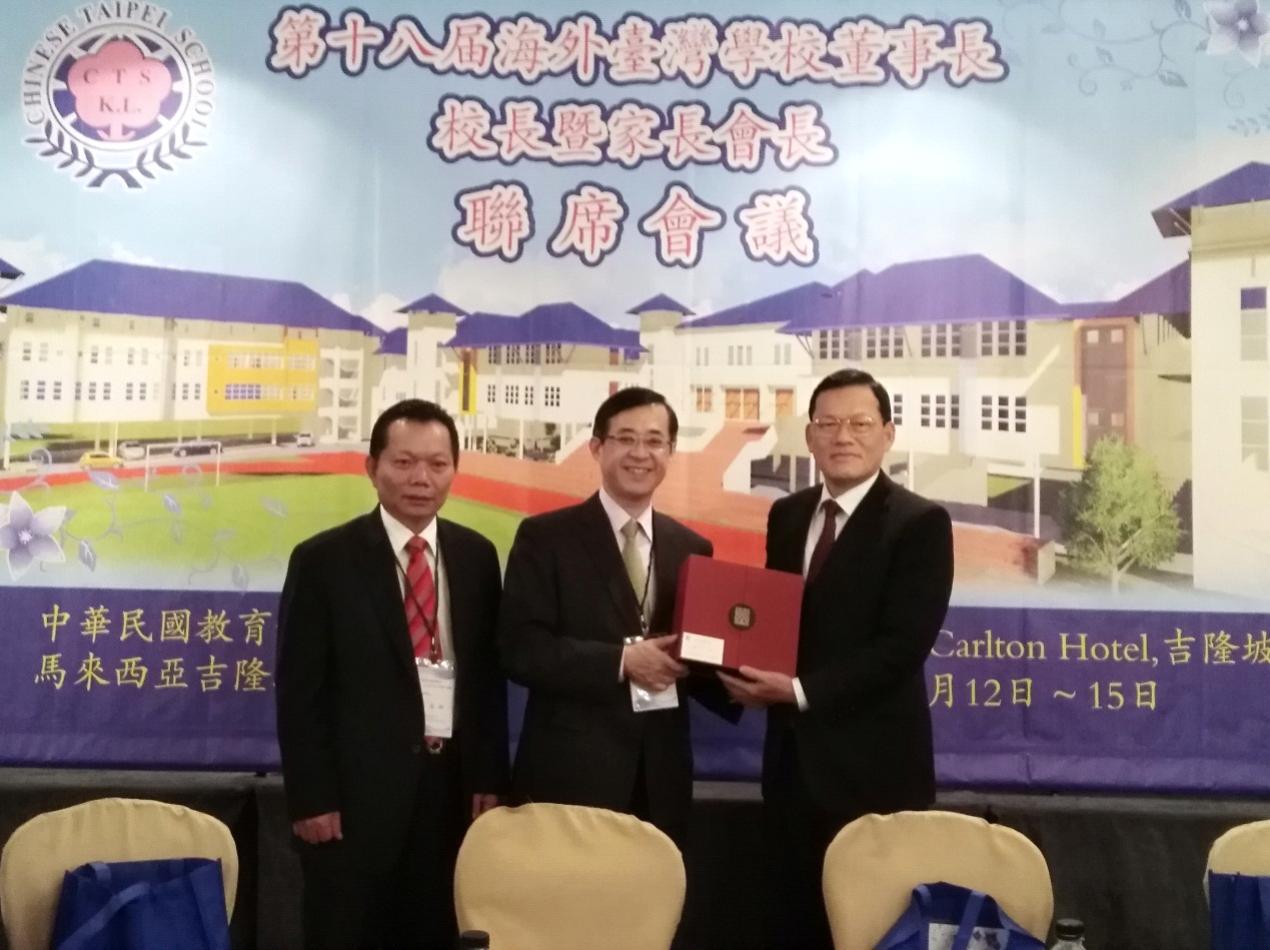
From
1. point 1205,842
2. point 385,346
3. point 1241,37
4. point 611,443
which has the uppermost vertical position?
point 1241,37

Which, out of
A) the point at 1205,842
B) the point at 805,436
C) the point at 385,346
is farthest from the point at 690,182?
the point at 1205,842

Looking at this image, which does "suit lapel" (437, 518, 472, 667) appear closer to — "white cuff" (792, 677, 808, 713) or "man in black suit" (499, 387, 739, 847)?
"man in black suit" (499, 387, 739, 847)

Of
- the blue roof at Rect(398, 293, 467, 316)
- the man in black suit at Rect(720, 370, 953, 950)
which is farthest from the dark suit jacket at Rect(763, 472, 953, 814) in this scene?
the blue roof at Rect(398, 293, 467, 316)

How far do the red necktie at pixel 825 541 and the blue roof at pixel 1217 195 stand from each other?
5.11ft

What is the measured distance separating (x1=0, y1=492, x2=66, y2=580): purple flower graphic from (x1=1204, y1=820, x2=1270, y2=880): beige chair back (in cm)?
331

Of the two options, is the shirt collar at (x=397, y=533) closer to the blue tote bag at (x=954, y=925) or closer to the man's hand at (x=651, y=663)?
the man's hand at (x=651, y=663)

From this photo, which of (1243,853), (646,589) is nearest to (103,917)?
(646,589)

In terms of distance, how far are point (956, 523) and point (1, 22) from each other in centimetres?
350

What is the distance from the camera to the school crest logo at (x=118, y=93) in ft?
10.6

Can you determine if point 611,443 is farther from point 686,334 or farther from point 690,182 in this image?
point 690,182

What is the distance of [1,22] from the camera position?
3.27 m

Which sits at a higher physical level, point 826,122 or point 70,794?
point 826,122

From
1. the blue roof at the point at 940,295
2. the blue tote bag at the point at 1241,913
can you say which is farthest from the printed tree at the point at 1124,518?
the blue tote bag at the point at 1241,913

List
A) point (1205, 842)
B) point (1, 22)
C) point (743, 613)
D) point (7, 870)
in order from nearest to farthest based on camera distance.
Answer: point (7, 870) → point (743, 613) → point (1205, 842) → point (1, 22)
